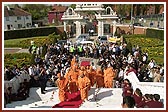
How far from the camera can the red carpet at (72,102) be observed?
12.1 m

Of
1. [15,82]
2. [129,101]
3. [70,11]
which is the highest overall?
[70,11]

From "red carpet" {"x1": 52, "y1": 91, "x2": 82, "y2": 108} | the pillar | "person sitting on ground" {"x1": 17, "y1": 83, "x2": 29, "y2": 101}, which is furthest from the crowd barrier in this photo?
the pillar

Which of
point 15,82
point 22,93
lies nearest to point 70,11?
point 15,82

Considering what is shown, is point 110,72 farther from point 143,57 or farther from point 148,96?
point 143,57

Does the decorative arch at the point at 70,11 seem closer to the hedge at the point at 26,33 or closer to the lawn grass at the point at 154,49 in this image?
the hedge at the point at 26,33

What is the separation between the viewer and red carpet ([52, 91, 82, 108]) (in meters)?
12.1

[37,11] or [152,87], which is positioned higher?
[37,11]

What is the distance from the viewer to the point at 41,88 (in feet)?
45.4

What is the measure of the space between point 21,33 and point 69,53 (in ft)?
61.0

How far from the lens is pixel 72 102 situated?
1256 cm

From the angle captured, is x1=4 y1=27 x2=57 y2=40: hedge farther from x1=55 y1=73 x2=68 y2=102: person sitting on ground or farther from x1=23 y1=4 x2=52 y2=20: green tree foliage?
x1=55 y1=73 x2=68 y2=102: person sitting on ground

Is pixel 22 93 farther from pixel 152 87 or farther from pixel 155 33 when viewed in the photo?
pixel 155 33

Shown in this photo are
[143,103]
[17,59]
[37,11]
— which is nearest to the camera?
[143,103]

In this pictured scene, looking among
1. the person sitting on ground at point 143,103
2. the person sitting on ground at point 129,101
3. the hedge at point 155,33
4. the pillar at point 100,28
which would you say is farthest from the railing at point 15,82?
the pillar at point 100,28
